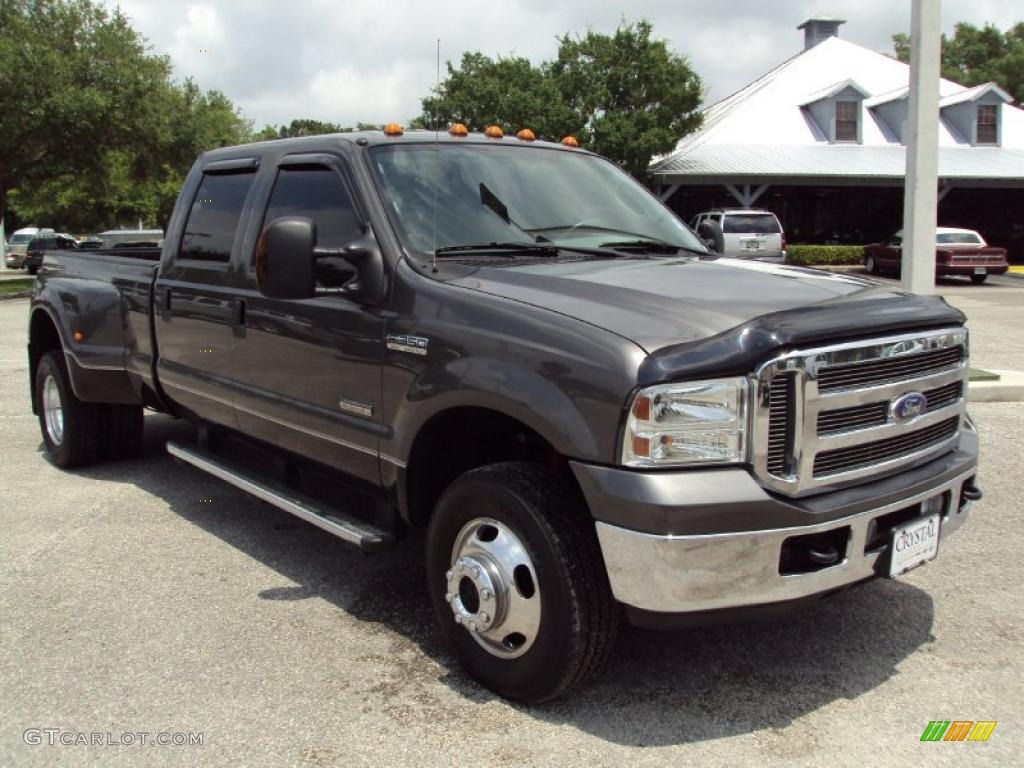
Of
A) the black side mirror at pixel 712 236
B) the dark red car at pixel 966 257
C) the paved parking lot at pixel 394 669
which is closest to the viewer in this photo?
the paved parking lot at pixel 394 669

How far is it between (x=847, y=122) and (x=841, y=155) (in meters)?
1.95

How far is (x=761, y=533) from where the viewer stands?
114 inches

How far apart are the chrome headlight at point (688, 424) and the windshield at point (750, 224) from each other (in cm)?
2268

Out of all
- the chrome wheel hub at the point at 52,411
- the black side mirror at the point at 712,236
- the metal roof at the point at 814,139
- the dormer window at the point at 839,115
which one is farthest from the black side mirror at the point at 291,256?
the dormer window at the point at 839,115

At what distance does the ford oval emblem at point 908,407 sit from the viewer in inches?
129

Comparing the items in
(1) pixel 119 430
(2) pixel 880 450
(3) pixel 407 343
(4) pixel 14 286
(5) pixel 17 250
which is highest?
(3) pixel 407 343

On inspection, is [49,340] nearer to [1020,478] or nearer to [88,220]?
[1020,478]

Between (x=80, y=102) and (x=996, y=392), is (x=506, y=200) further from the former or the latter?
(x=80, y=102)

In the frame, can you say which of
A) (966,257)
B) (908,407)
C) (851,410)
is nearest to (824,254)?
(966,257)

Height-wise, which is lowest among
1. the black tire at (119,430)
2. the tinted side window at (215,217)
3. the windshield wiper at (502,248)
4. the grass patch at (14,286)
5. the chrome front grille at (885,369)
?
the grass patch at (14,286)

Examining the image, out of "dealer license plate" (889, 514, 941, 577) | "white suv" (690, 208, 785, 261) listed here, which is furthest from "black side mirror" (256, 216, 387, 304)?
"white suv" (690, 208, 785, 261)

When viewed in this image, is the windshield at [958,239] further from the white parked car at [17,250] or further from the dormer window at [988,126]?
the white parked car at [17,250]

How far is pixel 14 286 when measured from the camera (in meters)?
29.4

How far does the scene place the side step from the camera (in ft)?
12.7
